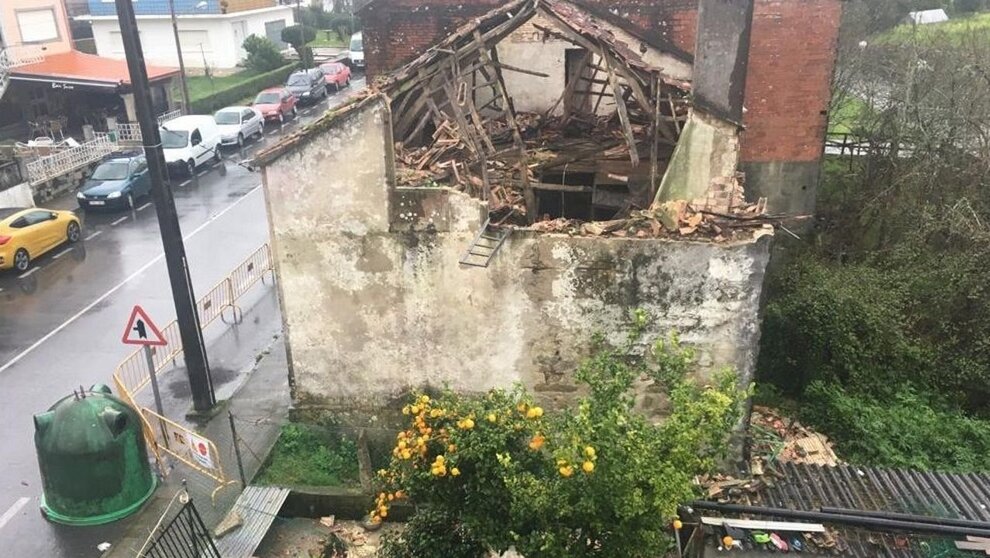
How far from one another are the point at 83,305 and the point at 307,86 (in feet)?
77.2

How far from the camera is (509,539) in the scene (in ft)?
23.0

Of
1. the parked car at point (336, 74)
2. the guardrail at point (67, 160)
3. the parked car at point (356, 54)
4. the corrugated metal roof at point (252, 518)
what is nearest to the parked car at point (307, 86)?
the parked car at point (336, 74)

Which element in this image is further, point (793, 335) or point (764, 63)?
point (764, 63)

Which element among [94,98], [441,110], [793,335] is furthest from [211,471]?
[94,98]

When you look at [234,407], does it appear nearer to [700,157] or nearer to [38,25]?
[700,157]

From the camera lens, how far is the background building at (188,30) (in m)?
40.8

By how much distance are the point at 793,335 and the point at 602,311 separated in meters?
5.02

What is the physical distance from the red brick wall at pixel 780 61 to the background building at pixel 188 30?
2859 centimetres

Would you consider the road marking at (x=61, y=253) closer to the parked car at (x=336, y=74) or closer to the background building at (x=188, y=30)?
the parked car at (x=336, y=74)

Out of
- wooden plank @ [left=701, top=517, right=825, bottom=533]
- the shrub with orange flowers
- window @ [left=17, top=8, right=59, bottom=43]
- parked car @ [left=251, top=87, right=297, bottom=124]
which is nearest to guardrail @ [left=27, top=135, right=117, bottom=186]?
window @ [left=17, top=8, right=59, bottom=43]

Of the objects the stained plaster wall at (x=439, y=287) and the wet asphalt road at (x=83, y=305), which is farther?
the wet asphalt road at (x=83, y=305)

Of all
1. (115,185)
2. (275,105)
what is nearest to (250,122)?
(275,105)

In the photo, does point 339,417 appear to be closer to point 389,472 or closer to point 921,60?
point 389,472

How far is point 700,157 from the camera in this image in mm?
11281
